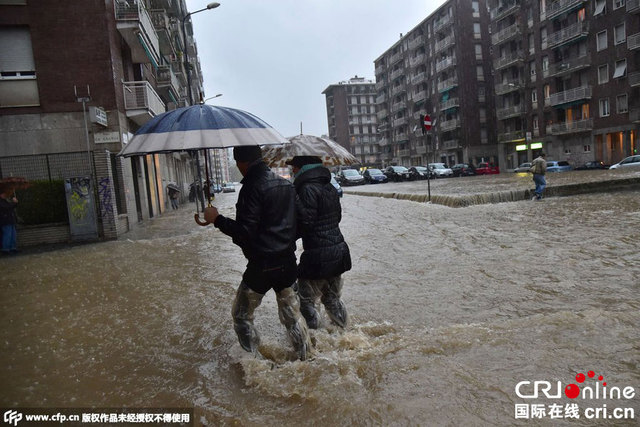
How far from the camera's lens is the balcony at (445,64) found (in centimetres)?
6391

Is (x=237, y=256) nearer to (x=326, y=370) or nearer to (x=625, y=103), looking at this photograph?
(x=326, y=370)

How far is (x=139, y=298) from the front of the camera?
6582 millimetres

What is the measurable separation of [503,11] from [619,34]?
57.9 feet

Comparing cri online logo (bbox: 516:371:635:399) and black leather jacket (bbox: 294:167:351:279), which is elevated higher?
black leather jacket (bbox: 294:167:351:279)

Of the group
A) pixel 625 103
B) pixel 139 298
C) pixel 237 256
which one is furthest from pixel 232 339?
pixel 625 103

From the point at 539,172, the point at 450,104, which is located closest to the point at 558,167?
the point at 539,172

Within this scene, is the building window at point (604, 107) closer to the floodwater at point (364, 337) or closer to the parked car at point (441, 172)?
the parked car at point (441, 172)

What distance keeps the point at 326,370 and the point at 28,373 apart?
8.77 feet

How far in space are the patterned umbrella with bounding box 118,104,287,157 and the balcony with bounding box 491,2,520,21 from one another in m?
58.1

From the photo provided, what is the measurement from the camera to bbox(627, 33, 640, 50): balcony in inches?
1469

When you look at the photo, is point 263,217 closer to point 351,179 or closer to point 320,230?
point 320,230

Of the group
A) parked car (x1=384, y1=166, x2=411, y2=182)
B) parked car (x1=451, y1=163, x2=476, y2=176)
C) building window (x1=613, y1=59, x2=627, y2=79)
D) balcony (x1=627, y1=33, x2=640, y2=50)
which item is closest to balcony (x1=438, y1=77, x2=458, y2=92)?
parked car (x1=451, y1=163, x2=476, y2=176)

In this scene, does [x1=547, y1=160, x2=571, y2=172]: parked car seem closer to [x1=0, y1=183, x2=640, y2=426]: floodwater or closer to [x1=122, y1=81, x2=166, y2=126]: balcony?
[x1=0, y1=183, x2=640, y2=426]: floodwater

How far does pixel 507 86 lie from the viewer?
2138 inches
